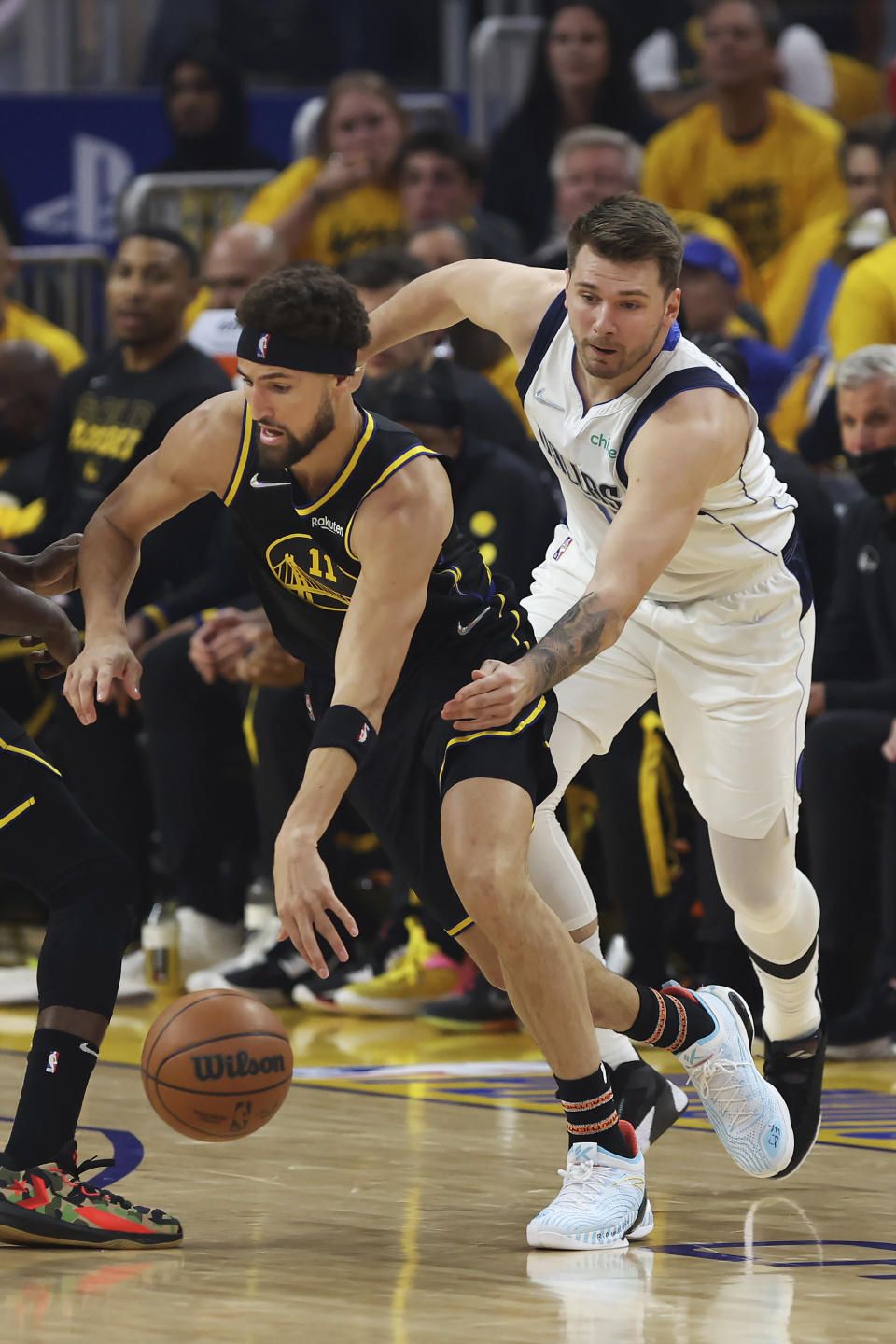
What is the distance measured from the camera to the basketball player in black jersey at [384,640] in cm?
438

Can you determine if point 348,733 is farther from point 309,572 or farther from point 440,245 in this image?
A: point 440,245

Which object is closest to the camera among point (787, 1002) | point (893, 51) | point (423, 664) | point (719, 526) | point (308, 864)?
point (308, 864)

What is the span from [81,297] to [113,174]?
954 millimetres

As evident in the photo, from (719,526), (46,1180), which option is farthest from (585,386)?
(46,1180)

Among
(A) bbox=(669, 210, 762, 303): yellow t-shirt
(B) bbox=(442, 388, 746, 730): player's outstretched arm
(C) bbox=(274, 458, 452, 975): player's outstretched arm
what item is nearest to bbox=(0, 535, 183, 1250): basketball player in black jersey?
(C) bbox=(274, 458, 452, 975): player's outstretched arm

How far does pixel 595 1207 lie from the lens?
446 cm

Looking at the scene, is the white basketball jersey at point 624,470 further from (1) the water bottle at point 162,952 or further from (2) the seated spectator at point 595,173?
(2) the seated spectator at point 595,173

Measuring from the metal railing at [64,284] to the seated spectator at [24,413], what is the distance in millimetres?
1914

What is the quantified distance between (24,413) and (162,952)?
2776 millimetres

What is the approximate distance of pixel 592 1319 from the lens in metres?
3.79

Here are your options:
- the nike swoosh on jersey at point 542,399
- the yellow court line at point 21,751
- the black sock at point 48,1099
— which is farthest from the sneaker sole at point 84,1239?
the nike swoosh on jersey at point 542,399

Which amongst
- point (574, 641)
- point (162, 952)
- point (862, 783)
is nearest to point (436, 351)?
point (862, 783)

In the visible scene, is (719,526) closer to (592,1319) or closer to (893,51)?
(592,1319)

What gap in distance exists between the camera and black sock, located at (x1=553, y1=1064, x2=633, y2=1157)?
459 centimetres
